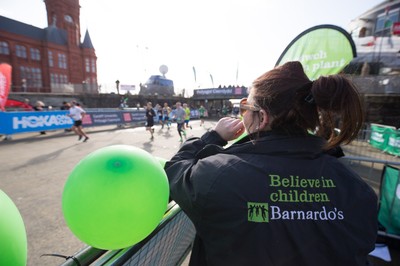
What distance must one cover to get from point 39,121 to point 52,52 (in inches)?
1441

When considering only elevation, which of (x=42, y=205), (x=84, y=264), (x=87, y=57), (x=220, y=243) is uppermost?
(x=87, y=57)

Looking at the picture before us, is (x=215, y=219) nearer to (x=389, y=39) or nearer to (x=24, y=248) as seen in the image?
(x=24, y=248)

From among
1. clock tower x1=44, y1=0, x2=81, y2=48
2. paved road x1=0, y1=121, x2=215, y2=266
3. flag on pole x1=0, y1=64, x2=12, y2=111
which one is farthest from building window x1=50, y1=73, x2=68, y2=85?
paved road x1=0, y1=121, x2=215, y2=266

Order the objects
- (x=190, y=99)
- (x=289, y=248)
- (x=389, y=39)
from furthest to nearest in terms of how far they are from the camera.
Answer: (x=190, y=99), (x=389, y=39), (x=289, y=248)

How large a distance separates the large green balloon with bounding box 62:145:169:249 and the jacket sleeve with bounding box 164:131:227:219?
0.09 meters

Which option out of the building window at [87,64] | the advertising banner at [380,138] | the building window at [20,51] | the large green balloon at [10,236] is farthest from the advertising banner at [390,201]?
the building window at [87,64]

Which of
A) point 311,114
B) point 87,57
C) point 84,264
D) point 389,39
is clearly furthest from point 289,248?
point 87,57

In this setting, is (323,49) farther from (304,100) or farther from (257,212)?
(257,212)

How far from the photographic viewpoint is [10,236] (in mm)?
1059

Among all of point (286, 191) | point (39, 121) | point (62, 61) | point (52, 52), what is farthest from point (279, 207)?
point (62, 61)

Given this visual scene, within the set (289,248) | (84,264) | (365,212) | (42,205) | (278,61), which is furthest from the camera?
(278,61)

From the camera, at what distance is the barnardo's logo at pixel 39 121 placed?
1144 centimetres

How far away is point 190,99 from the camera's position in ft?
145

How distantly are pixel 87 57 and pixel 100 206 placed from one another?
54.0 metres
